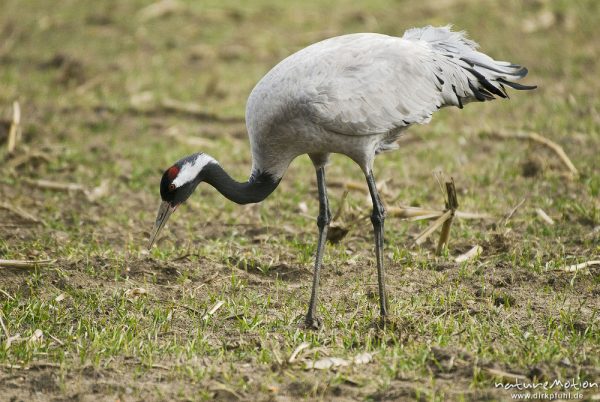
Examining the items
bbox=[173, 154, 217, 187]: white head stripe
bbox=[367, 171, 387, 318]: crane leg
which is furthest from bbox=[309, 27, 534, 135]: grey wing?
bbox=[173, 154, 217, 187]: white head stripe

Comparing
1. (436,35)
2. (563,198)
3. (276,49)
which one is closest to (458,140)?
(563,198)

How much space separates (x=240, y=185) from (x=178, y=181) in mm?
425

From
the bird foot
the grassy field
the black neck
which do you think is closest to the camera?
the grassy field

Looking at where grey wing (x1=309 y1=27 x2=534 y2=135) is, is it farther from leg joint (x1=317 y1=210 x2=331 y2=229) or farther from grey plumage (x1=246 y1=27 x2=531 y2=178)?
leg joint (x1=317 y1=210 x2=331 y2=229)

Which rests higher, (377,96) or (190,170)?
(377,96)

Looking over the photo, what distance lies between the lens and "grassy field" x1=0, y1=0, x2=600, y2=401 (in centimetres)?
434

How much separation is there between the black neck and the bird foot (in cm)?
90

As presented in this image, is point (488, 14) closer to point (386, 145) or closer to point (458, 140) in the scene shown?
point (458, 140)

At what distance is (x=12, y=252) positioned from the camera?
5914 millimetres

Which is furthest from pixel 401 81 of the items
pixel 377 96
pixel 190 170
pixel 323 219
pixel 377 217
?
pixel 190 170

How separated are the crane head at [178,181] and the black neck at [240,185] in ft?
0.23

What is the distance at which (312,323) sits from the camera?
4973 millimetres

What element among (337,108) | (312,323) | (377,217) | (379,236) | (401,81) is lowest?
(312,323)

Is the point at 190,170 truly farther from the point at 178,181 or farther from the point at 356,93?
the point at 356,93
